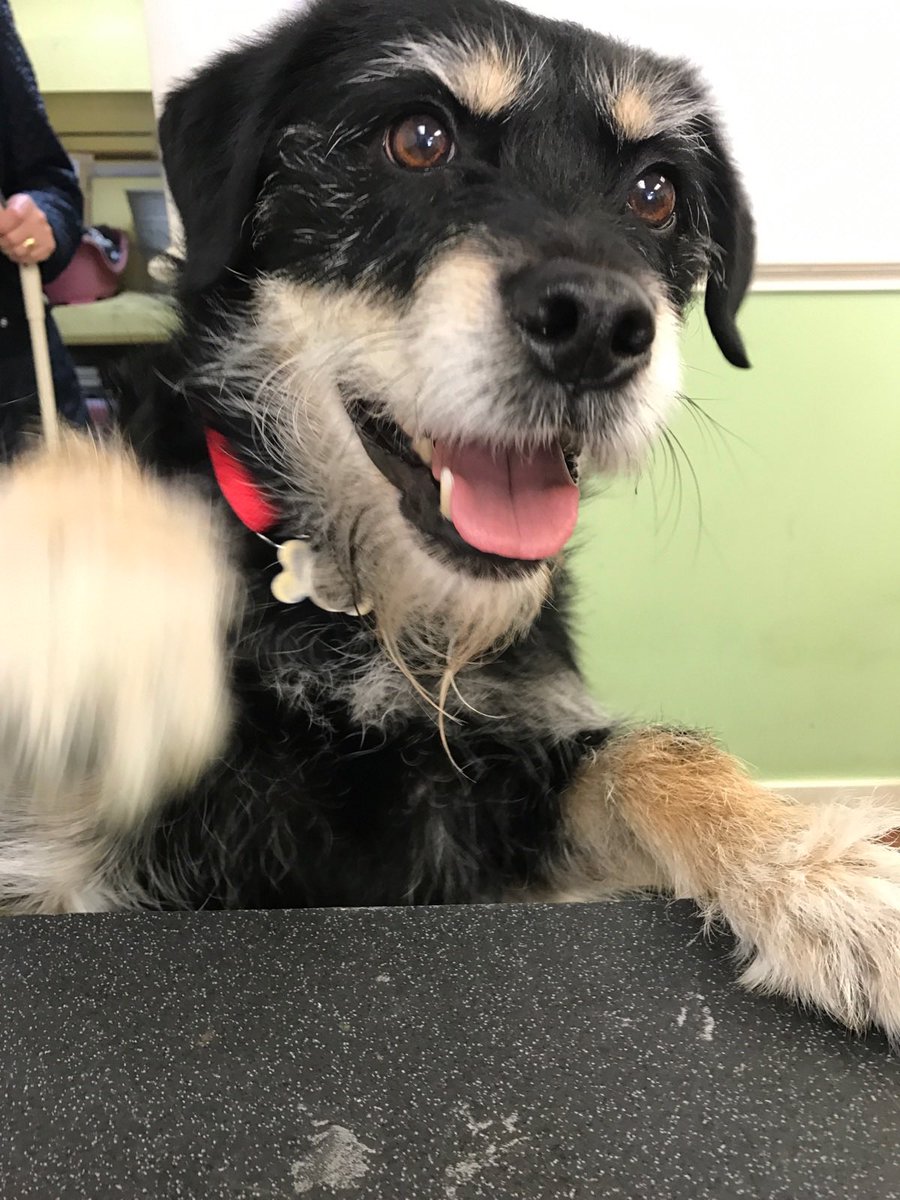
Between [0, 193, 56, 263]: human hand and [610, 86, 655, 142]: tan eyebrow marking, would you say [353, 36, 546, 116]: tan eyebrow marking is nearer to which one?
[610, 86, 655, 142]: tan eyebrow marking

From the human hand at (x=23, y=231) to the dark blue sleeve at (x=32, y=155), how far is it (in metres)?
0.04

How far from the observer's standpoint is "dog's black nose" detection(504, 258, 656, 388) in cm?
78

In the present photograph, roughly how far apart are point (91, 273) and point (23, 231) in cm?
81

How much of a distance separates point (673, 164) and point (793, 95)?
1194 millimetres

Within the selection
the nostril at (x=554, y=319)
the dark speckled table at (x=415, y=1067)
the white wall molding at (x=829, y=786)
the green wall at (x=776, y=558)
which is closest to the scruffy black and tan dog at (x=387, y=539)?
the nostril at (x=554, y=319)

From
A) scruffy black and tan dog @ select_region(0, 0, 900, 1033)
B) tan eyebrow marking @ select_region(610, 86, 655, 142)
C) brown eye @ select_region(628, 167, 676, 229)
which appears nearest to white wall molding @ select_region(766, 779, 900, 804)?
scruffy black and tan dog @ select_region(0, 0, 900, 1033)

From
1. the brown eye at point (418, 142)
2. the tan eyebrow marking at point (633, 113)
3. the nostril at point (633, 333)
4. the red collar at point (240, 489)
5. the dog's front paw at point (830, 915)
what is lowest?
the dog's front paw at point (830, 915)

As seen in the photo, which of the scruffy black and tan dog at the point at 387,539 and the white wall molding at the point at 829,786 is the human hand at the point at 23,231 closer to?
the scruffy black and tan dog at the point at 387,539

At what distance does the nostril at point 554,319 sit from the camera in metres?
0.79

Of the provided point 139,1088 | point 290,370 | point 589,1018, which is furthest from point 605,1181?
point 290,370

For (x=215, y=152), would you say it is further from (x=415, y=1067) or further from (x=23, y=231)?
(x=415, y=1067)

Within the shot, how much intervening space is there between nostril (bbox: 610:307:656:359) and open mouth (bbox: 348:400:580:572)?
125 mm

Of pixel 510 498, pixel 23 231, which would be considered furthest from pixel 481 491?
pixel 23 231

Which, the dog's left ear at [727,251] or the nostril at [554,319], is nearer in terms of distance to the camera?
the nostril at [554,319]
